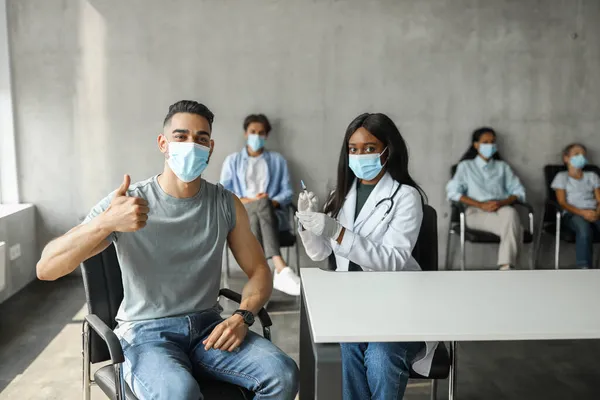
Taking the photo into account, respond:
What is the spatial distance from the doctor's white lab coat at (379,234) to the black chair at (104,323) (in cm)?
46

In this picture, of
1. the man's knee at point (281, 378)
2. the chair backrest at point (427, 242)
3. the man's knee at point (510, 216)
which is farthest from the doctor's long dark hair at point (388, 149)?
the man's knee at point (510, 216)

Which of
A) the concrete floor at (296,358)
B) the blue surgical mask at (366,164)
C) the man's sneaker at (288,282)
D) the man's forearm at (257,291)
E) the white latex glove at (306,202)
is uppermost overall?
the blue surgical mask at (366,164)

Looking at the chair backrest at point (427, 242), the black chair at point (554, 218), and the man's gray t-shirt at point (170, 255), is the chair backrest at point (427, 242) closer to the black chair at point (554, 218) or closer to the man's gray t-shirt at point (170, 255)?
the man's gray t-shirt at point (170, 255)

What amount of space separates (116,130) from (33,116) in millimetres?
611

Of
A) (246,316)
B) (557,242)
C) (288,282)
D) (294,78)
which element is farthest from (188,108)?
(557,242)

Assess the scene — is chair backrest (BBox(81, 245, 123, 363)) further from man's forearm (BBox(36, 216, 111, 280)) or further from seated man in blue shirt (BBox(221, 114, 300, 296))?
seated man in blue shirt (BBox(221, 114, 300, 296))

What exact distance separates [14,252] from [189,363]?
297 cm

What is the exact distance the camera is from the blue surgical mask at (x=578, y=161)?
4.74 meters

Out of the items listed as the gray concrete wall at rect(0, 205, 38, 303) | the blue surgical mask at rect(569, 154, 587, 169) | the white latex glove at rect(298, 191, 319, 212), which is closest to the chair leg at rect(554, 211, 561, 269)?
the blue surgical mask at rect(569, 154, 587, 169)

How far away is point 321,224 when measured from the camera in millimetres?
2324

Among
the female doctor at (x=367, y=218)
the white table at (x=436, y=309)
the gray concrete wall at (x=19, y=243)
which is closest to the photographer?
the white table at (x=436, y=309)

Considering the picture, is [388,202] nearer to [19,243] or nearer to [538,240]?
[538,240]

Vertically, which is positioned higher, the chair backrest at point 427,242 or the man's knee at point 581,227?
the chair backrest at point 427,242

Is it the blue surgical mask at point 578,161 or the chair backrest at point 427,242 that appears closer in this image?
the chair backrest at point 427,242
